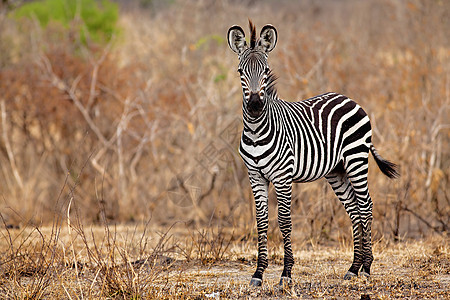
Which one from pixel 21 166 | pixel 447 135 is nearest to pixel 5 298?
pixel 21 166

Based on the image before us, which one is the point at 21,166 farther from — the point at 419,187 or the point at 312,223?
the point at 419,187

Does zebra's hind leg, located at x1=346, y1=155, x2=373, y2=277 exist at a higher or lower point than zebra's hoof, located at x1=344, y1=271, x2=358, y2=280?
higher

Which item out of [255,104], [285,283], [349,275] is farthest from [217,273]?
[255,104]

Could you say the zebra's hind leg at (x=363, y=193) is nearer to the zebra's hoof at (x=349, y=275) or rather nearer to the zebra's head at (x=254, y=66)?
the zebra's hoof at (x=349, y=275)

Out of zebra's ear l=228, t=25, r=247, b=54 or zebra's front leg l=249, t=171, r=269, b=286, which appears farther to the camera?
zebra's front leg l=249, t=171, r=269, b=286

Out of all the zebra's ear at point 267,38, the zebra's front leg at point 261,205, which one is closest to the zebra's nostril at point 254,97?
the zebra's ear at point 267,38

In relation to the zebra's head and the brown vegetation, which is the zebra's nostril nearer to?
the zebra's head

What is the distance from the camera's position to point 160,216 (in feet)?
33.0

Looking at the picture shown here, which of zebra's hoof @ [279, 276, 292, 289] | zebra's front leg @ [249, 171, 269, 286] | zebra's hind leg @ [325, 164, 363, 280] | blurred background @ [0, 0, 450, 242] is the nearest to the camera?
zebra's hoof @ [279, 276, 292, 289]

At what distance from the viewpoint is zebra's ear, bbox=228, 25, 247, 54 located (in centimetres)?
507

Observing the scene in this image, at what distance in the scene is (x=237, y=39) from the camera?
16.8ft

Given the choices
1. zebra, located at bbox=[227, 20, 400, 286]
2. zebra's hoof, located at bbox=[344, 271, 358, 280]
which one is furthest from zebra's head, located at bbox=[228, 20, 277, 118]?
zebra's hoof, located at bbox=[344, 271, 358, 280]

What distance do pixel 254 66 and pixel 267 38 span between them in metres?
0.44

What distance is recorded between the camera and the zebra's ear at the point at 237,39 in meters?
5.07
